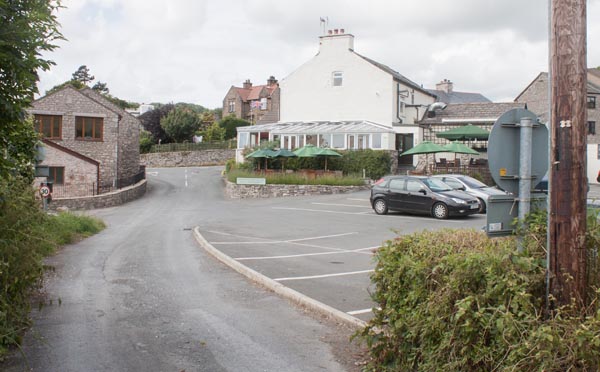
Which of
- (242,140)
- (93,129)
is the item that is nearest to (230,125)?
(242,140)

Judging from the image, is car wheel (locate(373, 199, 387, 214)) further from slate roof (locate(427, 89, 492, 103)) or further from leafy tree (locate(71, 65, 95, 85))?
leafy tree (locate(71, 65, 95, 85))

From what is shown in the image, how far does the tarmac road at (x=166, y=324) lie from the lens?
6133mm

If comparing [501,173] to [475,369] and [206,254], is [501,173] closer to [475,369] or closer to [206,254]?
[475,369]

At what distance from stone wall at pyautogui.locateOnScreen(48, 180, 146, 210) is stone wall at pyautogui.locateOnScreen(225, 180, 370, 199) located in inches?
264

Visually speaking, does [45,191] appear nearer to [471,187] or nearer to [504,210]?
[504,210]

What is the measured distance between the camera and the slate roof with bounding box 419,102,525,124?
43.0 meters

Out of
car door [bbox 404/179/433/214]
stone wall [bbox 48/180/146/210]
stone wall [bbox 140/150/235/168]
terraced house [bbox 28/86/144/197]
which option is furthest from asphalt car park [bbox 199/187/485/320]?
stone wall [bbox 140/150/235/168]

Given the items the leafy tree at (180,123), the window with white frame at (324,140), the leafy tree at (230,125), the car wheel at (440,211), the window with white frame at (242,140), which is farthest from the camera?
the leafy tree at (230,125)

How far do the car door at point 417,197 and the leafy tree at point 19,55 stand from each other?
18.4 metres

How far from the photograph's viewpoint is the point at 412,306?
5.21m

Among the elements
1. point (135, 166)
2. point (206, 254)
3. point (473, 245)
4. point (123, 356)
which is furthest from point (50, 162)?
point (473, 245)

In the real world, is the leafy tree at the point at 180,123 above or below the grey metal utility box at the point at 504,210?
above

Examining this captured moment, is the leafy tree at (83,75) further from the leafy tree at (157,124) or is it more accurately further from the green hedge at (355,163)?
the green hedge at (355,163)

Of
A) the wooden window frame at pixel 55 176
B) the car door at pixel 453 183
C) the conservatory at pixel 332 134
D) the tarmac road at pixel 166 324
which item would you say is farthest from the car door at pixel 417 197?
the wooden window frame at pixel 55 176
